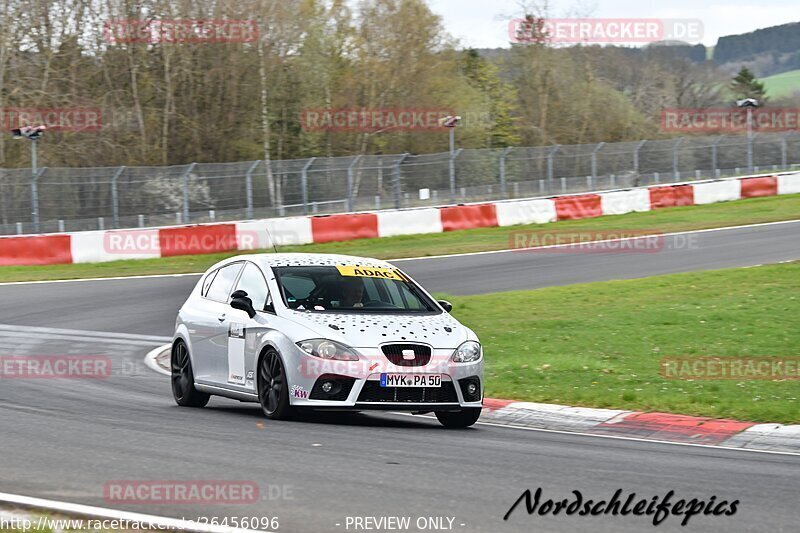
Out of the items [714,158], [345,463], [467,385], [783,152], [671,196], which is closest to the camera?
[345,463]

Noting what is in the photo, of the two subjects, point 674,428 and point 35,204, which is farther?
point 35,204

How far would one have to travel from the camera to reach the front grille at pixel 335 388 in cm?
969

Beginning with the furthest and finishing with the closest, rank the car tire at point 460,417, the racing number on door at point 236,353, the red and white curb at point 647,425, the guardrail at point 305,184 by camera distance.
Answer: the guardrail at point 305,184
the racing number on door at point 236,353
the car tire at point 460,417
the red and white curb at point 647,425

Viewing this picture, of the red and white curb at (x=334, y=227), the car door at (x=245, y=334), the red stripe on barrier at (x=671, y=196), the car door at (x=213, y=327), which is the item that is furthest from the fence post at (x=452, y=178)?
the car door at (x=245, y=334)

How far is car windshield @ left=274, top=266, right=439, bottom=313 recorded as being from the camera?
10602 millimetres

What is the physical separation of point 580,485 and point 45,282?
20.0m

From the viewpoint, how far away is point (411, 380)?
32.0 ft

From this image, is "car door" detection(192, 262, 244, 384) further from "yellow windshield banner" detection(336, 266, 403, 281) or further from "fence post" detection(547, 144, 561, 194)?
"fence post" detection(547, 144, 561, 194)

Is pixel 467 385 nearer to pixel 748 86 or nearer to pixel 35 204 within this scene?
pixel 35 204

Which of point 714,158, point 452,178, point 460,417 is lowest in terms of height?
point 460,417

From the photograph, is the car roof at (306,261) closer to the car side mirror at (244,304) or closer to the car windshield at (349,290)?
the car windshield at (349,290)

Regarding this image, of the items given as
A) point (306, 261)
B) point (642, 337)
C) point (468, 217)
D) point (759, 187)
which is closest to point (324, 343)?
point (306, 261)

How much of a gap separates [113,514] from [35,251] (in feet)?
78.8

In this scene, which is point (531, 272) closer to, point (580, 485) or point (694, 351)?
point (694, 351)
